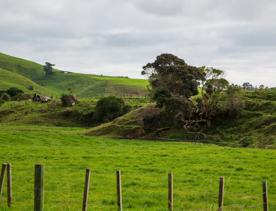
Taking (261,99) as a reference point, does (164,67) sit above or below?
above

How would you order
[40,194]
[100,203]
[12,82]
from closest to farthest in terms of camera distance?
1. [40,194]
2. [100,203]
3. [12,82]

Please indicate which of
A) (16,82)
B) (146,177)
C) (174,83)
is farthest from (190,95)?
(16,82)

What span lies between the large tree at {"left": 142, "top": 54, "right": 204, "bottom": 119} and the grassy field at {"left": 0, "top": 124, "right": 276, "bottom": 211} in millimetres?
20546

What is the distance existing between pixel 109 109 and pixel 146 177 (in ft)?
183

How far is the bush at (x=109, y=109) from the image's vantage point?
82262mm

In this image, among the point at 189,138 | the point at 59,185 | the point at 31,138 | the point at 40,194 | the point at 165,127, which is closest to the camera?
the point at 40,194

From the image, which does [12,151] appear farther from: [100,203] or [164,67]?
[164,67]

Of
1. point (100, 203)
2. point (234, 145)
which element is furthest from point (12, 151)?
point (234, 145)

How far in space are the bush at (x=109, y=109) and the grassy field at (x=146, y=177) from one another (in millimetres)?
39670

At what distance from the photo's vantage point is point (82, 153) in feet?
130

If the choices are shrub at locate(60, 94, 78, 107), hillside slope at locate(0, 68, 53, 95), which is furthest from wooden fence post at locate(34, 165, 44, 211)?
hillside slope at locate(0, 68, 53, 95)

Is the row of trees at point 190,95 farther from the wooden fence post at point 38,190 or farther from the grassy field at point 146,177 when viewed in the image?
the wooden fence post at point 38,190


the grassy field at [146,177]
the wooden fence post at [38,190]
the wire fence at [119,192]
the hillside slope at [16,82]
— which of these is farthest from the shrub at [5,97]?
the wooden fence post at [38,190]

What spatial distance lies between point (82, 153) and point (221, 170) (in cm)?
1402
